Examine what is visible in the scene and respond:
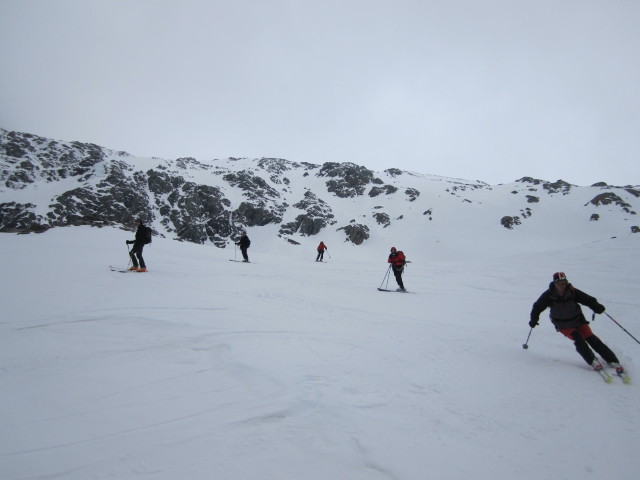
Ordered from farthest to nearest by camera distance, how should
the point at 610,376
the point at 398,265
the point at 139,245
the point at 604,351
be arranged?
the point at 398,265 → the point at 139,245 → the point at 604,351 → the point at 610,376

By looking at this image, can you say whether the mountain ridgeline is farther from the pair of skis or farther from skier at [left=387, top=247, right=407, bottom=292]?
the pair of skis

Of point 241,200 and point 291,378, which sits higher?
point 241,200

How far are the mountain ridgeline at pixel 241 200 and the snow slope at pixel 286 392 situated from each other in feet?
190

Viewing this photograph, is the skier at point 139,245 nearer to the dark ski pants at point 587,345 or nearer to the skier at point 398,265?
the skier at point 398,265

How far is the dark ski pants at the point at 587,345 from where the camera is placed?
464cm

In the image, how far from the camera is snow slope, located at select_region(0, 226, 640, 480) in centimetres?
246

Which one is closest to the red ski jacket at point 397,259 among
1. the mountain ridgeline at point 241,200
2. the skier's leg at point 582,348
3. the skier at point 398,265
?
the skier at point 398,265

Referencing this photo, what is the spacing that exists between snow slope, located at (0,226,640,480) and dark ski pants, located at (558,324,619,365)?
28cm

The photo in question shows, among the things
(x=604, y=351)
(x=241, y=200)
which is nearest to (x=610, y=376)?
(x=604, y=351)

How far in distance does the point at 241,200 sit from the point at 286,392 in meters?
78.6

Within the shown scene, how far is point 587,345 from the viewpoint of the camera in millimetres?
4844

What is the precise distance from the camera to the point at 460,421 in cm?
313

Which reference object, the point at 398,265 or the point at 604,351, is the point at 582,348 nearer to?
the point at 604,351

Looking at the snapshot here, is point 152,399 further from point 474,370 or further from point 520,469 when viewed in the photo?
point 474,370
